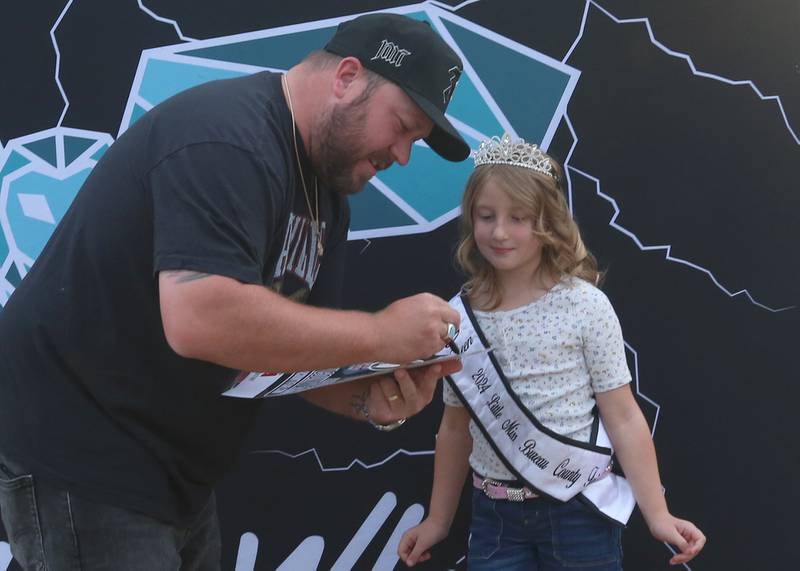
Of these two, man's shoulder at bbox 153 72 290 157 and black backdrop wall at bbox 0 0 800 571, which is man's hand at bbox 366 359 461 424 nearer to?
man's shoulder at bbox 153 72 290 157

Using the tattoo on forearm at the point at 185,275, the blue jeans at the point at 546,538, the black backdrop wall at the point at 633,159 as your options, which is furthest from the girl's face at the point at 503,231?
the tattoo on forearm at the point at 185,275

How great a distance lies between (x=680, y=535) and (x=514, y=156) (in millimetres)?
971

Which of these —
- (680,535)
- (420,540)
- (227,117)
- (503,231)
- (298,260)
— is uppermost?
(227,117)

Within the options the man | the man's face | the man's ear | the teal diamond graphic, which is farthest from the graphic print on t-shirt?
the teal diamond graphic

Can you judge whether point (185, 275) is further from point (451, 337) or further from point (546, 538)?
point (546, 538)

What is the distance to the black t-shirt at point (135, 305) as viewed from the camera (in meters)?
1.35

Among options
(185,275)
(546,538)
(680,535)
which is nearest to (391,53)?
(185,275)

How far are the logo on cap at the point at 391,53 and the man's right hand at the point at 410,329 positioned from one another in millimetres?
421

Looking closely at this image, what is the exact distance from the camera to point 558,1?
2.32m

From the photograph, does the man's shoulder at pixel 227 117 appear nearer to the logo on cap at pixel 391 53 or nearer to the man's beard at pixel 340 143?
the man's beard at pixel 340 143

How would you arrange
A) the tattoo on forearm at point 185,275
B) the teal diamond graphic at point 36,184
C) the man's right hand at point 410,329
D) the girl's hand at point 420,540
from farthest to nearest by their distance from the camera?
the teal diamond graphic at point 36,184
the girl's hand at point 420,540
the man's right hand at point 410,329
the tattoo on forearm at point 185,275

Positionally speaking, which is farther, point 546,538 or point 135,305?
point 546,538

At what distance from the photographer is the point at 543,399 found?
2008mm

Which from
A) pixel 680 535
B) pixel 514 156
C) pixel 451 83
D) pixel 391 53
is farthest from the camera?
pixel 514 156
